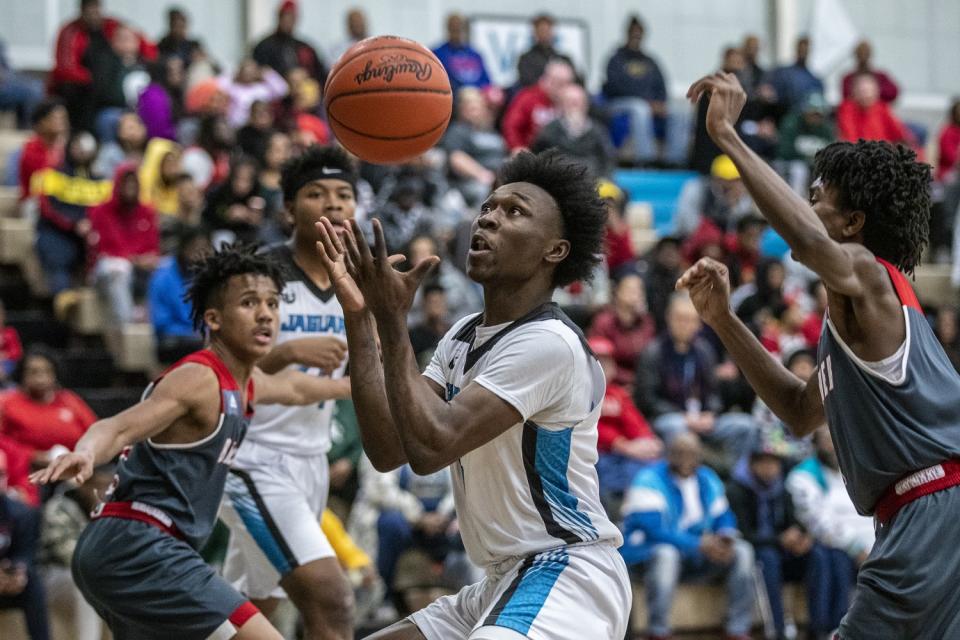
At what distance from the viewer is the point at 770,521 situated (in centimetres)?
1095

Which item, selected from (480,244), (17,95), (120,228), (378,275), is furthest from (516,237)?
(17,95)

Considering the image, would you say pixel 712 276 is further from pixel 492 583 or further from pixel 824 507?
pixel 824 507

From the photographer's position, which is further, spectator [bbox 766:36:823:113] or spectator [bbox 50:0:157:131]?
spectator [bbox 766:36:823:113]

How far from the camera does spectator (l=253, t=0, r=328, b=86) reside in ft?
49.4

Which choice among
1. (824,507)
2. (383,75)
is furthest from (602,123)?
(383,75)

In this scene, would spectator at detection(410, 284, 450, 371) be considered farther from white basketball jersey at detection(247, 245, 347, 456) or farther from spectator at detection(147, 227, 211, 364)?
white basketball jersey at detection(247, 245, 347, 456)

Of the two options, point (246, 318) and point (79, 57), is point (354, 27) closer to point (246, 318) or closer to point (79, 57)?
point (79, 57)

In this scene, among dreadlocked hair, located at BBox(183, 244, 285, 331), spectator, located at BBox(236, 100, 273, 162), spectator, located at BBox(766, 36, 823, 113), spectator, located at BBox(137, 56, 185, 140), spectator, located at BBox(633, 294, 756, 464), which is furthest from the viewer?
spectator, located at BBox(766, 36, 823, 113)

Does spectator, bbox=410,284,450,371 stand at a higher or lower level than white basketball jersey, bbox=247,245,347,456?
lower

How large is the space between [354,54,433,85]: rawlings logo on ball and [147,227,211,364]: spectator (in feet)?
17.1

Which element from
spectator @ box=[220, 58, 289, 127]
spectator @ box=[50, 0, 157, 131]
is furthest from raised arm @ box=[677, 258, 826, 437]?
spectator @ box=[50, 0, 157, 131]

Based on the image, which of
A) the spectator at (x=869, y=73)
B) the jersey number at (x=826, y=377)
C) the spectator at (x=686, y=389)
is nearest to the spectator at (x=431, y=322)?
the spectator at (x=686, y=389)

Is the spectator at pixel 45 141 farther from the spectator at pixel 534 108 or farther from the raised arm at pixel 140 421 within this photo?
the raised arm at pixel 140 421

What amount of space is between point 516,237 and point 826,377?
1.12 meters
